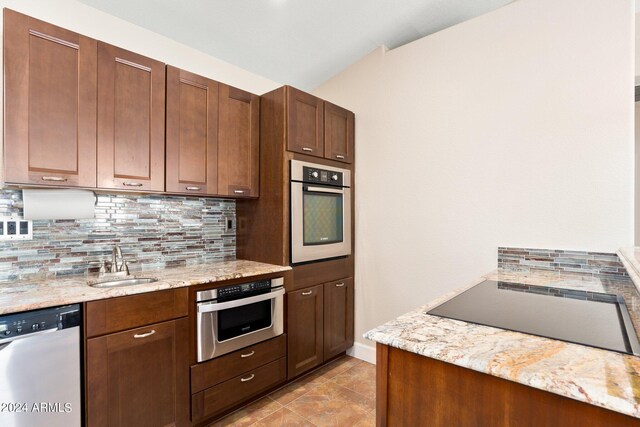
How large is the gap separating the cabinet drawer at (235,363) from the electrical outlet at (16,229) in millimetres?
1207

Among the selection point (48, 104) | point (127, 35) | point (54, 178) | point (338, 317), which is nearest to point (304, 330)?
point (338, 317)

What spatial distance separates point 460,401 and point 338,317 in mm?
2085

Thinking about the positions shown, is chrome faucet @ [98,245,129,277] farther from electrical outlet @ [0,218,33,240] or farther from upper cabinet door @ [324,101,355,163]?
upper cabinet door @ [324,101,355,163]

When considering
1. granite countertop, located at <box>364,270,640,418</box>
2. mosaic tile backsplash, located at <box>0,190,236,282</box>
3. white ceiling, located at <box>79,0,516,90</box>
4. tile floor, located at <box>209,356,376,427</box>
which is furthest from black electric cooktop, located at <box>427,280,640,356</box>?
white ceiling, located at <box>79,0,516,90</box>

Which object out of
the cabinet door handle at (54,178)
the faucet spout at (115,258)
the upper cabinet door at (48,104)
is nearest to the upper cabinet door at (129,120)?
the upper cabinet door at (48,104)

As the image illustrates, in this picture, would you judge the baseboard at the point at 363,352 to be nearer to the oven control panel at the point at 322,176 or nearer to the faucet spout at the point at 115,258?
the oven control panel at the point at 322,176

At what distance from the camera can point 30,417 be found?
1.37 metres

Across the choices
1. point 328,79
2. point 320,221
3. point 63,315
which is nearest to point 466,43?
point 328,79

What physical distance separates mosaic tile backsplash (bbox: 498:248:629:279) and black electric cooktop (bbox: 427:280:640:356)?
0.53m

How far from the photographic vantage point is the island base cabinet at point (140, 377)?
1552mm

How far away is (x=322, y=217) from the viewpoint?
271 cm

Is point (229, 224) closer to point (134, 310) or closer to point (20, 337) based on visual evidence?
point (134, 310)

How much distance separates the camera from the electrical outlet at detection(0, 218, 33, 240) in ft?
5.71

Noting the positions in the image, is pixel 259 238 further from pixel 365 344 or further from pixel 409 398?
pixel 409 398
